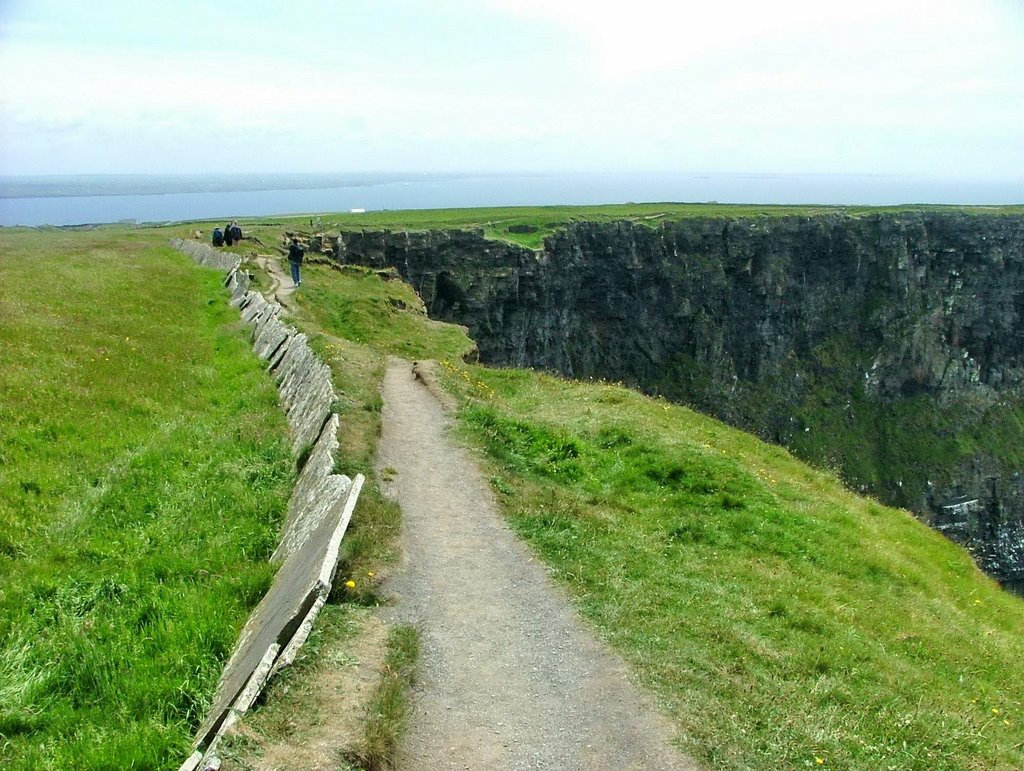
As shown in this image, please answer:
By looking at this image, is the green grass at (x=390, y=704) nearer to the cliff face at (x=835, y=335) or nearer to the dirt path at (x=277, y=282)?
the dirt path at (x=277, y=282)

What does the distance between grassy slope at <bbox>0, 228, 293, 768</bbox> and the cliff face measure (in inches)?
2258

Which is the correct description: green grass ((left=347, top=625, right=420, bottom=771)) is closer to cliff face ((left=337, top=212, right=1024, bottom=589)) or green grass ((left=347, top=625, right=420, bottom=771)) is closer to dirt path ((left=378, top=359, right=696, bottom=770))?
dirt path ((left=378, top=359, right=696, bottom=770))

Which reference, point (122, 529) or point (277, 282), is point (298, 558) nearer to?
point (122, 529)

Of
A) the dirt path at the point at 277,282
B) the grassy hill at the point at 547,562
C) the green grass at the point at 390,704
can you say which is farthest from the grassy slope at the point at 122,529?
the dirt path at the point at 277,282

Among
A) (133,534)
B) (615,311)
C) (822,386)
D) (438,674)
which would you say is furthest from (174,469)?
(822,386)

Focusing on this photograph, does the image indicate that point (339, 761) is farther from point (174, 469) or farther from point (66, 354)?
point (66, 354)

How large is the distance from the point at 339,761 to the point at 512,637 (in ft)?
11.0

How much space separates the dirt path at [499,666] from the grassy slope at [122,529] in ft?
7.90

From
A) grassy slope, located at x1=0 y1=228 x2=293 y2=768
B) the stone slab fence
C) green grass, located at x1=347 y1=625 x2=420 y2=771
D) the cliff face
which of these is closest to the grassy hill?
grassy slope, located at x1=0 y1=228 x2=293 y2=768

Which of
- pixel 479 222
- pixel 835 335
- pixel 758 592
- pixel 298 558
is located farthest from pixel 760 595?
pixel 835 335

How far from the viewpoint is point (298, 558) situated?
10109 mm

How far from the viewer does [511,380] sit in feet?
85.0

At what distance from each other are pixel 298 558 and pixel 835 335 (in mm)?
97277

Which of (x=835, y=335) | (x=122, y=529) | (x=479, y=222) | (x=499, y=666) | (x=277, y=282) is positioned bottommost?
(x=835, y=335)
